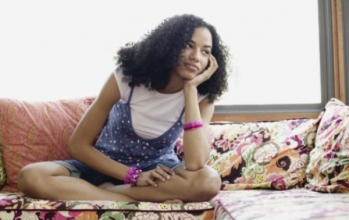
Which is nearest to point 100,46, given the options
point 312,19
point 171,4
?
point 171,4

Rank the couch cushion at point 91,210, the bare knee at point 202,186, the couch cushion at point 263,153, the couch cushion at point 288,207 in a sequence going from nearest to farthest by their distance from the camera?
the couch cushion at point 288,207, the couch cushion at point 91,210, the bare knee at point 202,186, the couch cushion at point 263,153

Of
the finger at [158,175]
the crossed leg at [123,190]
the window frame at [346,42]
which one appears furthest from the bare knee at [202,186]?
the window frame at [346,42]

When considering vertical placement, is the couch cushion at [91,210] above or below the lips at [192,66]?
below

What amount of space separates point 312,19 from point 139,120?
57.3 inches

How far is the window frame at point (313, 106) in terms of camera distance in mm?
2797

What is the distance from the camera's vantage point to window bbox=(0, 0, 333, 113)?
2.82 meters

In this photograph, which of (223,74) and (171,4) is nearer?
(223,74)

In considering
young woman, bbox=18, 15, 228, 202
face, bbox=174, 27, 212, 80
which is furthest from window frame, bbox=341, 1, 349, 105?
face, bbox=174, 27, 212, 80

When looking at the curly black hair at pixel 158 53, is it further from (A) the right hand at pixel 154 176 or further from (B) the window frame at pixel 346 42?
(B) the window frame at pixel 346 42

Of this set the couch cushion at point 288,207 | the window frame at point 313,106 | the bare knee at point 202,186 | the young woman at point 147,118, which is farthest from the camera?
the window frame at point 313,106

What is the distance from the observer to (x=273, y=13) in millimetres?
2922

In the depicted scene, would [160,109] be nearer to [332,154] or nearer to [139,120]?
[139,120]

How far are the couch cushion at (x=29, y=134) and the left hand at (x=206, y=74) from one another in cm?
69

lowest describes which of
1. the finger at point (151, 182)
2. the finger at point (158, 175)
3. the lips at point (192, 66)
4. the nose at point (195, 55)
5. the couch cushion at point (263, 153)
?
the couch cushion at point (263, 153)
